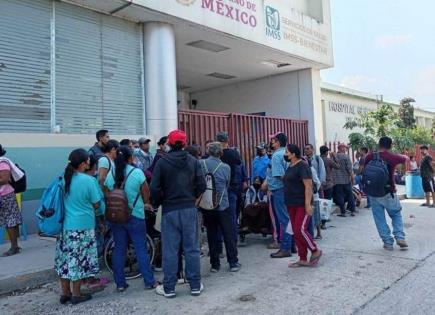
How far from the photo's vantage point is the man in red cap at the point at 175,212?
4.25 meters

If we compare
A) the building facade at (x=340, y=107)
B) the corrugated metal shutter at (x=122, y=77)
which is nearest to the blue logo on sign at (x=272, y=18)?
the corrugated metal shutter at (x=122, y=77)

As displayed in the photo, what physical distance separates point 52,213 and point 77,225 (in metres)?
0.27

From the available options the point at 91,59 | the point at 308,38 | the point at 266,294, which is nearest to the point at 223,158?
the point at 266,294

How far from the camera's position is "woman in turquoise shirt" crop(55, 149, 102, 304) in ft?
13.4

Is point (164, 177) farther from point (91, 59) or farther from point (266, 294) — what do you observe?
point (91, 59)

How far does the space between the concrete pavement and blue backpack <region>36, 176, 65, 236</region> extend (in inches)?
32.7

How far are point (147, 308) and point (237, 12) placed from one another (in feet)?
25.6

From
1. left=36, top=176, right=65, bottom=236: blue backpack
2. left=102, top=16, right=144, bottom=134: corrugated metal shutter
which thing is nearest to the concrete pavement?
left=36, top=176, right=65, bottom=236: blue backpack

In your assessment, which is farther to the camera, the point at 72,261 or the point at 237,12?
the point at 237,12

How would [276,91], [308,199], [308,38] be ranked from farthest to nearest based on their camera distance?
[276,91] < [308,38] < [308,199]

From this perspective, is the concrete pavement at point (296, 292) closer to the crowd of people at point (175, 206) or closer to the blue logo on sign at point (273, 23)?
the crowd of people at point (175, 206)

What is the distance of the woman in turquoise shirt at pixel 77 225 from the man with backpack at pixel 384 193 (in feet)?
12.9

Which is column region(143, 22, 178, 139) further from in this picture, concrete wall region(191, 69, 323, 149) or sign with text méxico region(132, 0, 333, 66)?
concrete wall region(191, 69, 323, 149)

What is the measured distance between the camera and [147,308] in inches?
157
